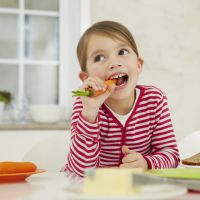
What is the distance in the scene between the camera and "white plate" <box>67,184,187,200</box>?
0.39 metres

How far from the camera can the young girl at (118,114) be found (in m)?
1.15

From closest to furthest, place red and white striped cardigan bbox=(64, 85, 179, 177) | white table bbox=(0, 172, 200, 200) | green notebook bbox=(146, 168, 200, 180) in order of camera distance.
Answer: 1. white table bbox=(0, 172, 200, 200)
2. green notebook bbox=(146, 168, 200, 180)
3. red and white striped cardigan bbox=(64, 85, 179, 177)

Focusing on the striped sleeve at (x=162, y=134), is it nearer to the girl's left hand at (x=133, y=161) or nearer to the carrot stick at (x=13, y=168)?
the girl's left hand at (x=133, y=161)

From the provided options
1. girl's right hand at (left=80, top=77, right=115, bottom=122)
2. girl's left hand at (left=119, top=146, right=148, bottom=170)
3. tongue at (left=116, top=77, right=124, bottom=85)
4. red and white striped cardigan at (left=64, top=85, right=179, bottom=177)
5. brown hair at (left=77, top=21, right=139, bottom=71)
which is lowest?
girl's left hand at (left=119, top=146, right=148, bottom=170)

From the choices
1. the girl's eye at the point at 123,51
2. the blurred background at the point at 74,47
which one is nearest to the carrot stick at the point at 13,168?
the girl's eye at the point at 123,51

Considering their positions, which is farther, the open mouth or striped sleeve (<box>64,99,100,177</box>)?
the open mouth

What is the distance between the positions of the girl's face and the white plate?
2.47ft

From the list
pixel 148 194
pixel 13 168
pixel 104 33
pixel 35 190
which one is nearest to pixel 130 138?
pixel 104 33

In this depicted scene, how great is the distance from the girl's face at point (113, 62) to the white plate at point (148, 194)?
0.75 m

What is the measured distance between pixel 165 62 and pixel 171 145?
5.82 feet

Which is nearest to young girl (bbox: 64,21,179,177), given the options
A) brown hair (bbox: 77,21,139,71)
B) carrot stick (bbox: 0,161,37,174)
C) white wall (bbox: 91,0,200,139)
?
brown hair (bbox: 77,21,139,71)

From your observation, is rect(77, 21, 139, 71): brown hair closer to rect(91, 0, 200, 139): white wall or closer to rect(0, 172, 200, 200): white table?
rect(0, 172, 200, 200): white table

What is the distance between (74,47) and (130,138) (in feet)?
5.48

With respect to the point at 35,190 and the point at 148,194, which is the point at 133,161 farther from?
the point at 148,194
